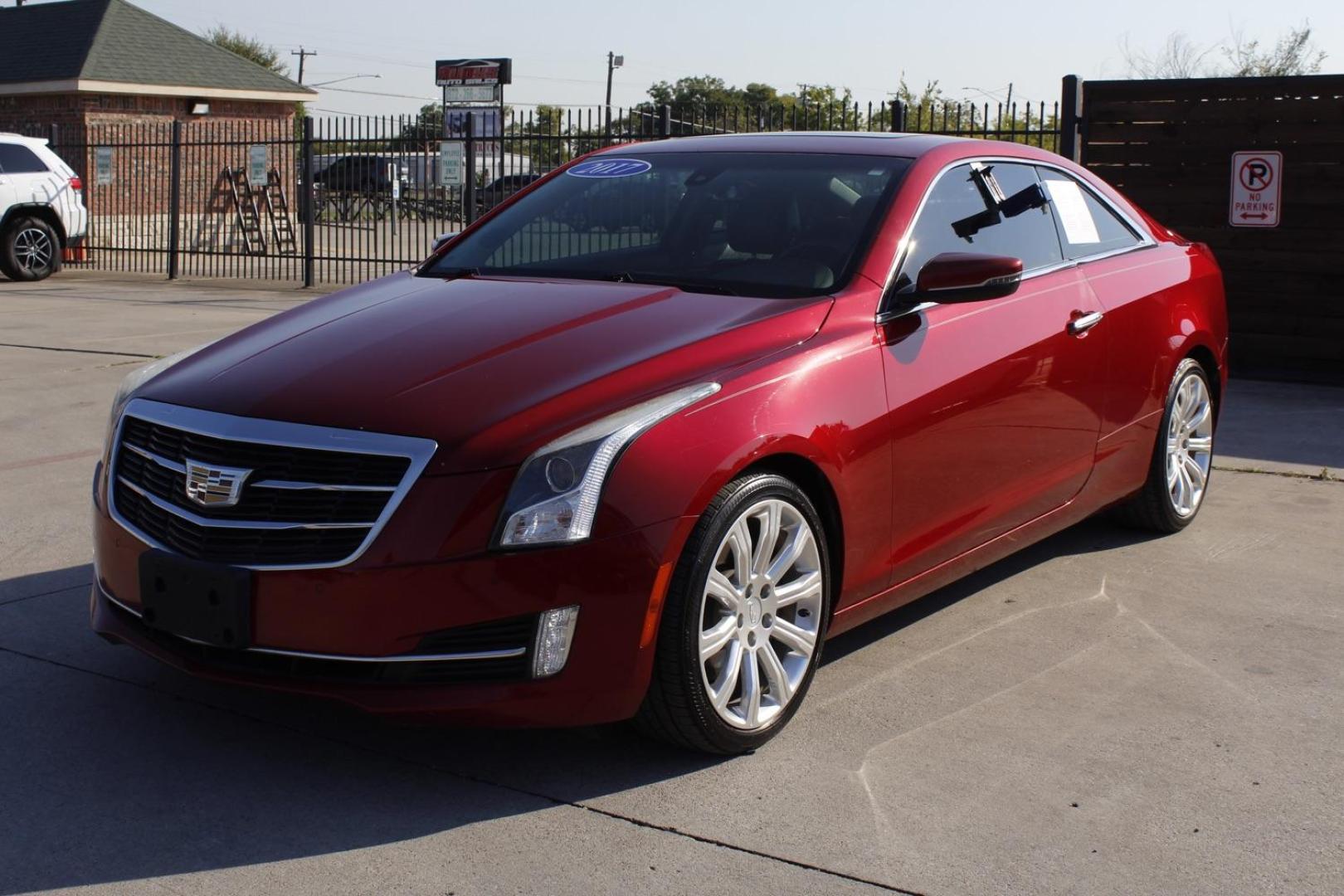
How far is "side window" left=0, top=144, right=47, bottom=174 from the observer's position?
1848 cm

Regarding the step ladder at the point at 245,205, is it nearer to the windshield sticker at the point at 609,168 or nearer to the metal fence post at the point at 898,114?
the metal fence post at the point at 898,114

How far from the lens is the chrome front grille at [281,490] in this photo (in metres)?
3.54

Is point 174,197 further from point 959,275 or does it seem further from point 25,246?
point 959,275

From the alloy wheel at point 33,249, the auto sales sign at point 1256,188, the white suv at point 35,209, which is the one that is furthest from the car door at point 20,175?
the auto sales sign at point 1256,188

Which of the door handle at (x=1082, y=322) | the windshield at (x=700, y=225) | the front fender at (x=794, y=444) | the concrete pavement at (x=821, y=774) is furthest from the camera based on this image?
the door handle at (x=1082, y=322)

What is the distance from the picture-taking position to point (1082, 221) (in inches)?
227

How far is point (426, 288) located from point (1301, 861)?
296 cm

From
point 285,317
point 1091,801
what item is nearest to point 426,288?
point 285,317

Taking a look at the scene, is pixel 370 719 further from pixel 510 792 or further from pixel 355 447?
pixel 355 447

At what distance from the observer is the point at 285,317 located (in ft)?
15.5

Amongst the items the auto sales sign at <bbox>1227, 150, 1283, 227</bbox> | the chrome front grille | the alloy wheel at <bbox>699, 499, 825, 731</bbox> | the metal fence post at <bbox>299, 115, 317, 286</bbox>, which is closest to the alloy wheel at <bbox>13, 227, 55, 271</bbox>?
the metal fence post at <bbox>299, 115, 317, 286</bbox>

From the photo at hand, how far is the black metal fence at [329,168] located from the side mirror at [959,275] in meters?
8.39

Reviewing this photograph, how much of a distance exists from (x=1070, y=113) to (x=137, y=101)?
22.8 meters

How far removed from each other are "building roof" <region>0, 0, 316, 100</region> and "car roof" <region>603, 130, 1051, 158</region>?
86.6ft
